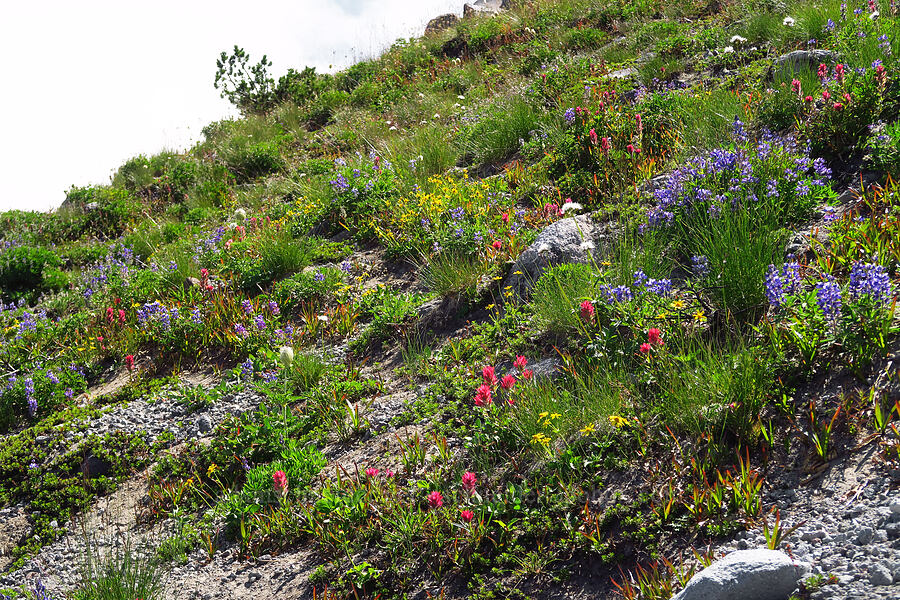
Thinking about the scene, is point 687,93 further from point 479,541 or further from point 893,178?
point 479,541

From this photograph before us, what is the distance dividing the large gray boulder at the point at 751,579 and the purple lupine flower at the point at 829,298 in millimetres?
1377

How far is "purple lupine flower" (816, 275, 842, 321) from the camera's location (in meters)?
3.17

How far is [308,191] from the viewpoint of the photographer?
8.97 m

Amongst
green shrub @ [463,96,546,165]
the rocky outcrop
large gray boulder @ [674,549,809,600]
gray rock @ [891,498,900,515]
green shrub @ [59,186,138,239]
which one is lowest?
gray rock @ [891,498,900,515]

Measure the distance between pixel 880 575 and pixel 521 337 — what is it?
111 inches

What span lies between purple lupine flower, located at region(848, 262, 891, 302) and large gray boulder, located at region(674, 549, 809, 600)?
4.89 ft

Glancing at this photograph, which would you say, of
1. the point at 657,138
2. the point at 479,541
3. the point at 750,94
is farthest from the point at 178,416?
the point at 750,94

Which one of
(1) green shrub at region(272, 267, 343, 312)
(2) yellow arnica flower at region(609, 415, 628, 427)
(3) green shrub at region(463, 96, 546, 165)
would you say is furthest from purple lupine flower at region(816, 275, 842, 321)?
(3) green shrub at region(463, 96, 546, 165)

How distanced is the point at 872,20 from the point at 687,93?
1.97m

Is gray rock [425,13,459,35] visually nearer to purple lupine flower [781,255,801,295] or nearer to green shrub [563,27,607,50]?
green shrub [563,27,607,50]

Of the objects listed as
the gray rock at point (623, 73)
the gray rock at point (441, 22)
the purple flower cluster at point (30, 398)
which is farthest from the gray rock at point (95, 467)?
Result: the gray rock at point (441, 22)

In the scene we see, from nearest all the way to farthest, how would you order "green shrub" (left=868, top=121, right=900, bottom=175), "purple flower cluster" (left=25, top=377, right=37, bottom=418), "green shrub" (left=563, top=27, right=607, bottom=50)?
"green shrub" (left=868, top=121, right=900, bottom=175), "purple flower cluster" (left=25, top=377, right=37, bottom=418), "green shrub" (left=563, top=27, right=607, bottom=50)

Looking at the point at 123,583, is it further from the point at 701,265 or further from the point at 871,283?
the point at 871,283

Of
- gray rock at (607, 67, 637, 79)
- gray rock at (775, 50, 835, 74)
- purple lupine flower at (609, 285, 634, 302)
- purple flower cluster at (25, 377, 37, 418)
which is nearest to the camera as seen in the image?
purple lupine flower at (609, 285, 634, 302)
